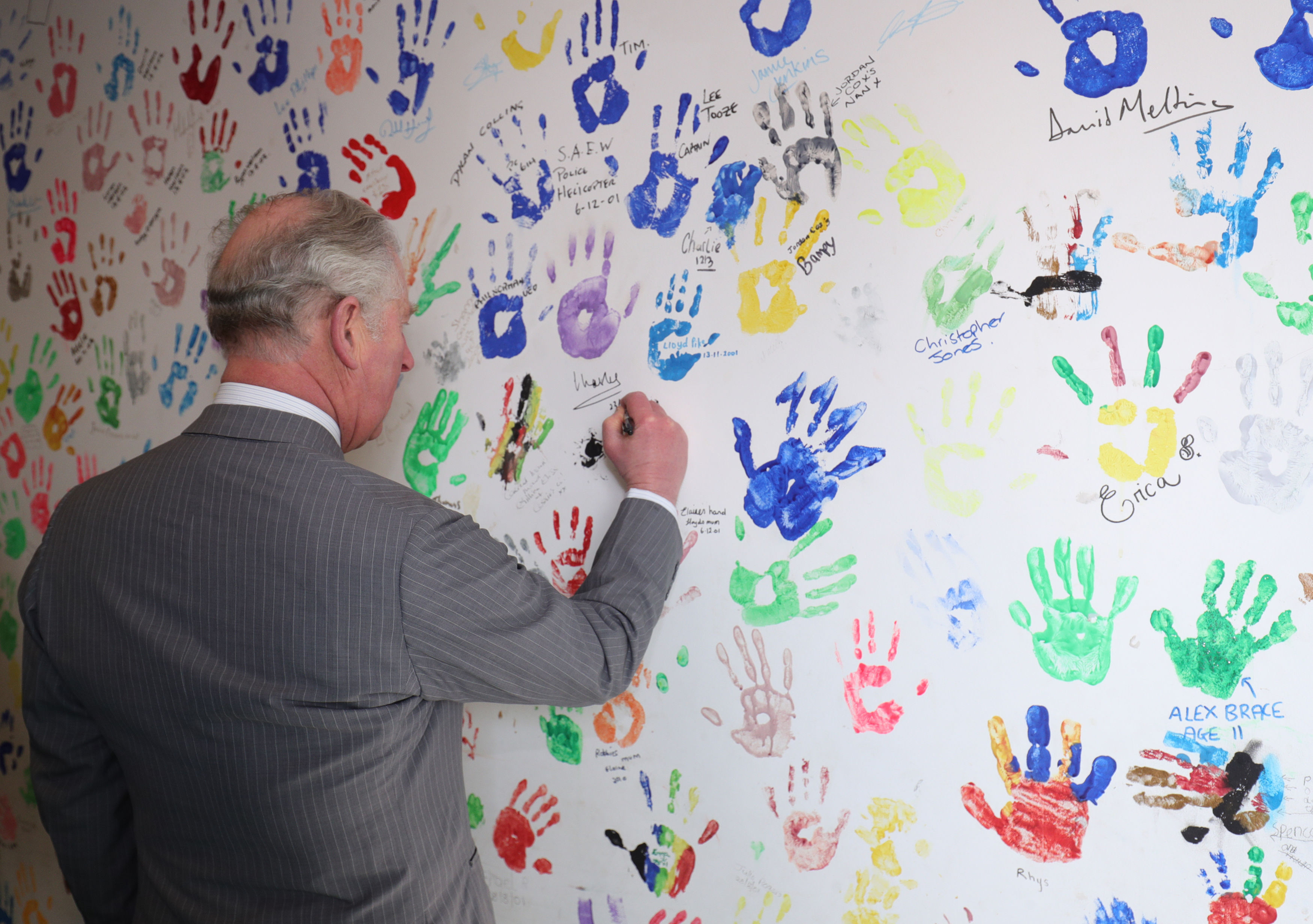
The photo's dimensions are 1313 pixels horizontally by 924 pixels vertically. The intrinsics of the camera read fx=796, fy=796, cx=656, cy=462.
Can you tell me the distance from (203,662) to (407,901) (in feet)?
1.17

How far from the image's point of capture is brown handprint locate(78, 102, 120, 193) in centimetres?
167

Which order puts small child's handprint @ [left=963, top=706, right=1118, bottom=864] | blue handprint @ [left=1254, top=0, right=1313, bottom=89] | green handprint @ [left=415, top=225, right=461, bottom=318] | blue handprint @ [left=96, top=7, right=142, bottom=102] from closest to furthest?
blue handprint @ [left=1254, top=0, right=1313, bottom=89]
small child's handprint @ [left=963, top=706, right=1118, bottom=864]
green handprint @ [left=415, top=225, right=461, bottom=318]
blue handprint @ [left=96, top=7, right=142, bottom=102]

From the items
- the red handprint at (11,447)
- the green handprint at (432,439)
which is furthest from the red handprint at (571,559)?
the red handprint at (11,447)

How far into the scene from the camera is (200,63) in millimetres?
1550

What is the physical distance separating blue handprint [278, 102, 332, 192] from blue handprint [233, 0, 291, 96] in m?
0.07

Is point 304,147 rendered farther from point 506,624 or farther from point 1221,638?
point 1221,638

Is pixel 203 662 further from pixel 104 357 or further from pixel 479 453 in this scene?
pixel 104 357

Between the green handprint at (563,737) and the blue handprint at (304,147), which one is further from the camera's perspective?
the blue handprint at (304,147)

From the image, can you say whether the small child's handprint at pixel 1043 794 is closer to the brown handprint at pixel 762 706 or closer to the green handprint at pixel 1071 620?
the green handprint at pixel 1071 620

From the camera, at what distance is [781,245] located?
108cm

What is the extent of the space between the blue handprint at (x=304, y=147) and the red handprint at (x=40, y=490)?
0.93 meters

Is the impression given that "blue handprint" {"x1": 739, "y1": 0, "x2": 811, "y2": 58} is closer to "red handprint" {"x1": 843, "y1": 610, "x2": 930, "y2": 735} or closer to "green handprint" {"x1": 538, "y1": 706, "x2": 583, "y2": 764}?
"red handprint" {"x1": 843, "y1": 610, "x2": 930, "y2": 735}

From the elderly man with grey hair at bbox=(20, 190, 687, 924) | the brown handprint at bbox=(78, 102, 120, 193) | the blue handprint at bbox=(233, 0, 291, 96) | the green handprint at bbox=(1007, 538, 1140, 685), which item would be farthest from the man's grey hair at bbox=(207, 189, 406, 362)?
the brown handprint at bbox=(78, 102, 120, 193)

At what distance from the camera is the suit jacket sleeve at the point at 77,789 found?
101 centimetres
